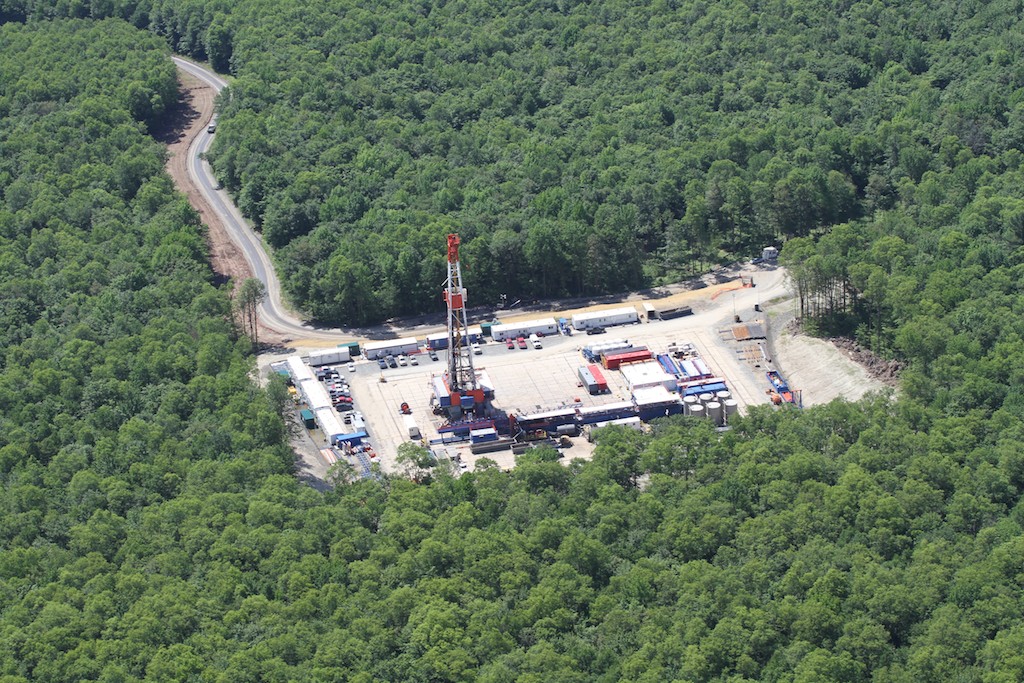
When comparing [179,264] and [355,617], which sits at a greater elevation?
[179,264]

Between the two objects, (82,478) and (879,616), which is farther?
(82,478)

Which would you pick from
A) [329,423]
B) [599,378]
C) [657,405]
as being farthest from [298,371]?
[657,405]

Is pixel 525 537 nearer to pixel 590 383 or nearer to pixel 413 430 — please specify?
pixel 413 430

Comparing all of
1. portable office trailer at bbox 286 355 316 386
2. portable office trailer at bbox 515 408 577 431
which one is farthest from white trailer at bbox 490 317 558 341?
portable office trailer at bbox 286 355 316 386

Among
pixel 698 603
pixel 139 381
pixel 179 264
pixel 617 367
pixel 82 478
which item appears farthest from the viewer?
pixel 179 264

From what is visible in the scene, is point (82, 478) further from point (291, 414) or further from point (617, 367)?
point (617, 367)

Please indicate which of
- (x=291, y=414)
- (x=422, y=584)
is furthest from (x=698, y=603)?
(x=291, y=414)

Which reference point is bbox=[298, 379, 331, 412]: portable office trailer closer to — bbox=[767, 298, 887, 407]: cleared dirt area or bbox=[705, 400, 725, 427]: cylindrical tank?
bbox=[705, 400, 725, 427]: cylindrical tank
